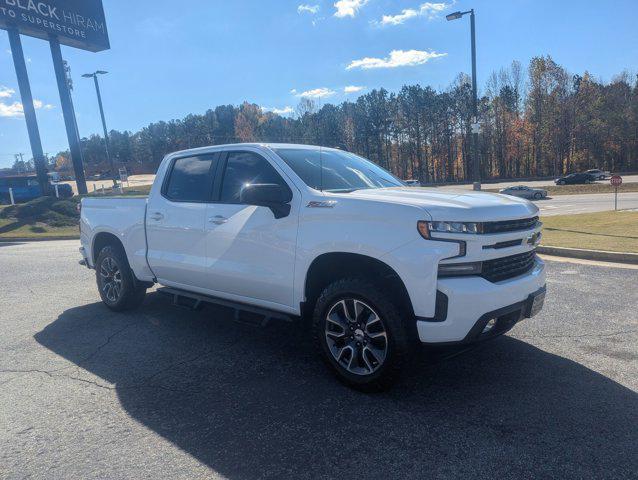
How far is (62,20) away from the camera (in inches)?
1019

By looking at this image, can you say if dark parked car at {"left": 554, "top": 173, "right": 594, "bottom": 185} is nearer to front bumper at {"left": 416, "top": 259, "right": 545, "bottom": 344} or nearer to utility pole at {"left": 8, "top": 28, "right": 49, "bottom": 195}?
utility pole at {"left": 8, "top": 28, "right": 49, "bottom": 195}

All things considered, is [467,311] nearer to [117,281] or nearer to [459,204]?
[459,204]

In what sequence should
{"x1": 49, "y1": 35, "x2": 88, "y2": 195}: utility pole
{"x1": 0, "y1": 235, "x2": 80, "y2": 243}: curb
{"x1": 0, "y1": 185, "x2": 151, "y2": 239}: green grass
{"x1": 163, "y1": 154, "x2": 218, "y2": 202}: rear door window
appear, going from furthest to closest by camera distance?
1. {"x1": 49, "y1": 35, "x2": 88, "y2": 195}: utility pole
2. {"x1": 0, "y1": 185, "x2": 151, "y2": 239}: green grass
3. {"x1": 0, "y1": 235, "x2": 80, "y2": 243}: curb
4. {"x1": 163, "y1": 154, "x2": 218, "y2": 202}: rear door window

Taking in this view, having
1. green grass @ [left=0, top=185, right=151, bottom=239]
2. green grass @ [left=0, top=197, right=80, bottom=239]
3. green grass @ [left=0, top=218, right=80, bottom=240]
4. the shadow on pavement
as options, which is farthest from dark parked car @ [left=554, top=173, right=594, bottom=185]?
the shadow on pavement

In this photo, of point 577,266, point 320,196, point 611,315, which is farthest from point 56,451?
point 577,266

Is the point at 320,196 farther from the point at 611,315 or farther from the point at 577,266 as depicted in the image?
the point at 577,266

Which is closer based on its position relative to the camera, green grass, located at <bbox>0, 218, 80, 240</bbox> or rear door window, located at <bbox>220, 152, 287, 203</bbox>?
rear door window, located at <bbox>220, 152, 287, 203</bbox>

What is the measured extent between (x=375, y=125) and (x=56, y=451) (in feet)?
239

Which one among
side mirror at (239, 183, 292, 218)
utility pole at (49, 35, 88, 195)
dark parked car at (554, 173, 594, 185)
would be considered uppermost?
utility pole at (49, 35, 88, 195)

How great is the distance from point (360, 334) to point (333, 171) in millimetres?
1630

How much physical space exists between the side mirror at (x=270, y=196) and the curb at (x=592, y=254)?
258 inches

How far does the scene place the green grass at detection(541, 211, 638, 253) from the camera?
9.34 m

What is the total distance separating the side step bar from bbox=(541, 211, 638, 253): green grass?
24.7ft

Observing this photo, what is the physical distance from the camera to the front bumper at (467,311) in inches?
122
